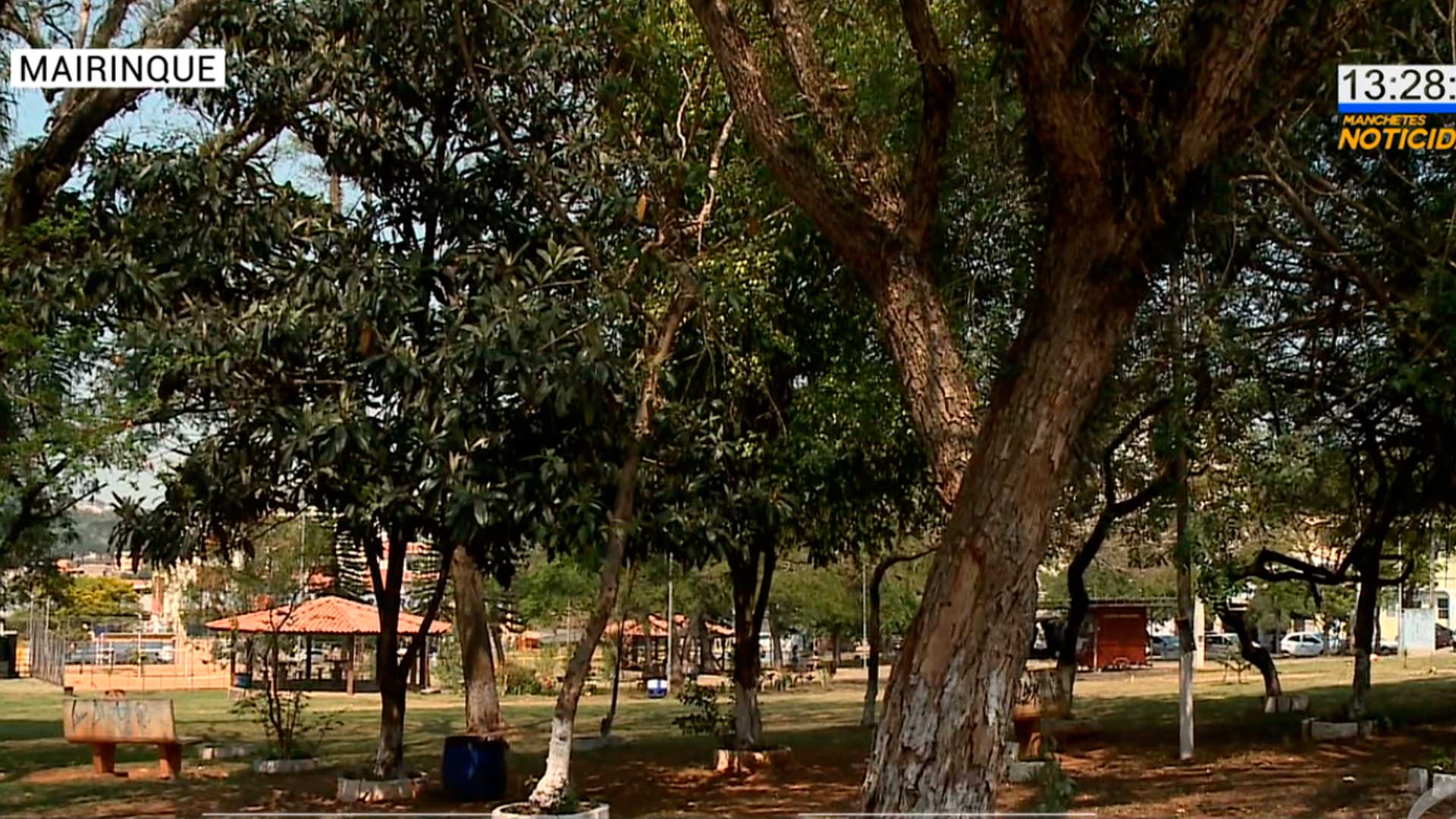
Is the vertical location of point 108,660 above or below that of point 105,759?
below

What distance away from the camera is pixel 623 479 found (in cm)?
1164

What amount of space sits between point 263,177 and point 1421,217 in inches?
342

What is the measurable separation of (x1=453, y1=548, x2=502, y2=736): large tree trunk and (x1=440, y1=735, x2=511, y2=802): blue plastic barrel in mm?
2481

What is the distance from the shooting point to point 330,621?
→ 1368 inches

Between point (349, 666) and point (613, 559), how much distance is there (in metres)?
29.3

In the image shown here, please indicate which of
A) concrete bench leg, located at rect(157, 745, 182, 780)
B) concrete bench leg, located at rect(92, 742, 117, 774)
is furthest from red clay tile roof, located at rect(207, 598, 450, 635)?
concrete bench leg, located at rect(157, 745, 182, 780)

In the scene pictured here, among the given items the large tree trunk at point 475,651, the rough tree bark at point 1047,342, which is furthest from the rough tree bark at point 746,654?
the rough tree bark at point 1047,342

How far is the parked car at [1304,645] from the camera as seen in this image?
5819 centimetres

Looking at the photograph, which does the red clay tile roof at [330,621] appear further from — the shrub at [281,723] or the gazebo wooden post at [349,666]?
the shrub at [281,723]

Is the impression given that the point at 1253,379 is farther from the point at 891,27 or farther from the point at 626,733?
the point at 626,733

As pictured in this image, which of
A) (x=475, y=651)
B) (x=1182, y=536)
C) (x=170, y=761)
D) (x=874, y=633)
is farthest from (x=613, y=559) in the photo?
(x=874, y=633)

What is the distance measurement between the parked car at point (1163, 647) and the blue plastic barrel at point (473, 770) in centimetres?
4126

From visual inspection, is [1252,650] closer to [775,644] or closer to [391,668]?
[391,668]

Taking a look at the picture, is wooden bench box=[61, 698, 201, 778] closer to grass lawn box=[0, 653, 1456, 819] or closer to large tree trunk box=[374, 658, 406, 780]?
grass lawn box=[0, 653, 1456, 819]
